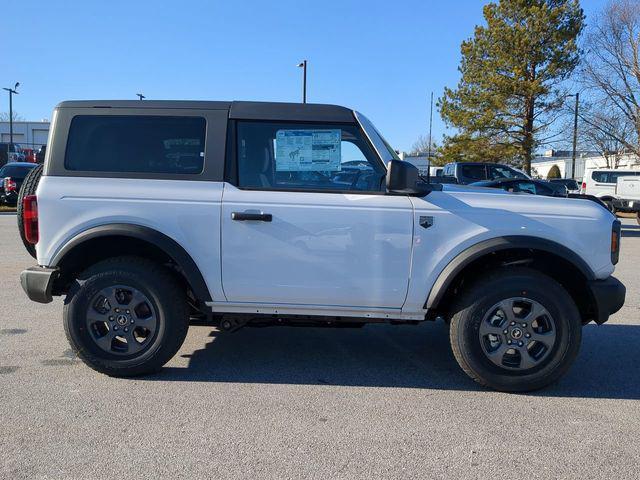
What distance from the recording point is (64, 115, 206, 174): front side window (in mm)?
4078

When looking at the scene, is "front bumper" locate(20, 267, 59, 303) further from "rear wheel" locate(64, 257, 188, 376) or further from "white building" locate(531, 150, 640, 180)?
"white building" locate(531, 150, 640, 180)

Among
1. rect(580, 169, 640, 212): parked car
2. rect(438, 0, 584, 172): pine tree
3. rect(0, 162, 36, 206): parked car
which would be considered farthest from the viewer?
rect(438, 0, 584, 172): pine tree

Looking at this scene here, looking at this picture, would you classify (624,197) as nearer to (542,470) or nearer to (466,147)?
(466,147)

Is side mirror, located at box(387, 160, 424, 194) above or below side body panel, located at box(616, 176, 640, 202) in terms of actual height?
below

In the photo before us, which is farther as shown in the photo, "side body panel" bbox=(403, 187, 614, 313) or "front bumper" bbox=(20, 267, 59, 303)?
"front bumper" bbox=(20, 267, 59, 303)

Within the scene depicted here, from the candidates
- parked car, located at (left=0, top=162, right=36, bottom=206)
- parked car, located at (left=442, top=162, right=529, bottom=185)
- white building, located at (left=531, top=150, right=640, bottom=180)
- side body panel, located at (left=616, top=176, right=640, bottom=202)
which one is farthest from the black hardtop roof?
white building, located at (left=531, top=150, right=640, bottom=180)

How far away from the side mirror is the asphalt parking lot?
146 cm

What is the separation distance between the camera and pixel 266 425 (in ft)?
11.2

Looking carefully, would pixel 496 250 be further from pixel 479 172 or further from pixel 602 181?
pixel 602 181

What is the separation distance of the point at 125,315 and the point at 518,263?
2894 millimetres

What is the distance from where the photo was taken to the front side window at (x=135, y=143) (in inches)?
161

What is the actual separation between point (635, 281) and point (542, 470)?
6365 mm

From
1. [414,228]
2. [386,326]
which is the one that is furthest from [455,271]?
[386,326]

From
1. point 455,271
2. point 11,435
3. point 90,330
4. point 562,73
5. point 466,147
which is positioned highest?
point 562,73
